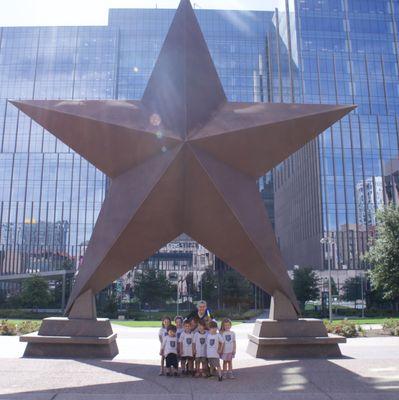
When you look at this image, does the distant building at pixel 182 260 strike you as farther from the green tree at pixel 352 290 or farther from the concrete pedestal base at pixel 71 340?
the concrete pedestal base at pixel 71 340

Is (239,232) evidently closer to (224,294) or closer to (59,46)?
(224,294)

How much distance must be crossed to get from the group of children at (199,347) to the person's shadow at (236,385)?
0.36 metres

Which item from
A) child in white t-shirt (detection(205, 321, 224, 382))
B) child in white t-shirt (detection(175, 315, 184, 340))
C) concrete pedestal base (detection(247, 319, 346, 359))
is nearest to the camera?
child in white t-shirt (detection(205, 321, 224, 382))

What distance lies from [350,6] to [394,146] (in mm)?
25397

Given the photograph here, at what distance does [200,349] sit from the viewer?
29.6ft

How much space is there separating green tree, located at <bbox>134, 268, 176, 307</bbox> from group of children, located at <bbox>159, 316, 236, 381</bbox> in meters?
45.1

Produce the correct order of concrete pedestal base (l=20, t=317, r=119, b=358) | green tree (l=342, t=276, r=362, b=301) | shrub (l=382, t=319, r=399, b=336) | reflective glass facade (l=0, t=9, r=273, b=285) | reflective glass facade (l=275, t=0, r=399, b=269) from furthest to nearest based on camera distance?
reflective glass facade (l=0, t=9, r=273, b=285)
reflective glass facade (l=275, t=0, r=399, b=269)
green tree (l=342, t=276, r=362, b=301)
shrub (l=382, t=319, r=399, b=336)
concrete pedestal base (l=20, t=317, r=119, b=358)

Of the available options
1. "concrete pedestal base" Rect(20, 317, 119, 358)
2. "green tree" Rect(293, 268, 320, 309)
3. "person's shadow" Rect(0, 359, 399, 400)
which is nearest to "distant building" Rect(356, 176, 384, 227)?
"green tree" Rect(293, 268, 320, 309)

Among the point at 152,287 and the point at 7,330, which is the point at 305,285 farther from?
the point at 7,330

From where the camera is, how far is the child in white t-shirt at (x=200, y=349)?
29.6 feet

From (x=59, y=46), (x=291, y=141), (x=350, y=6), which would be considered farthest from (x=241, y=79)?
(x=291, y=141)

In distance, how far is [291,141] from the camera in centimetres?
1295

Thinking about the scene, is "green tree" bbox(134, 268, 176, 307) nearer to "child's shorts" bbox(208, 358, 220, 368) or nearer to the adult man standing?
the adult man standing

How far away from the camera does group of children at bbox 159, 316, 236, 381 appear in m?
8.89
